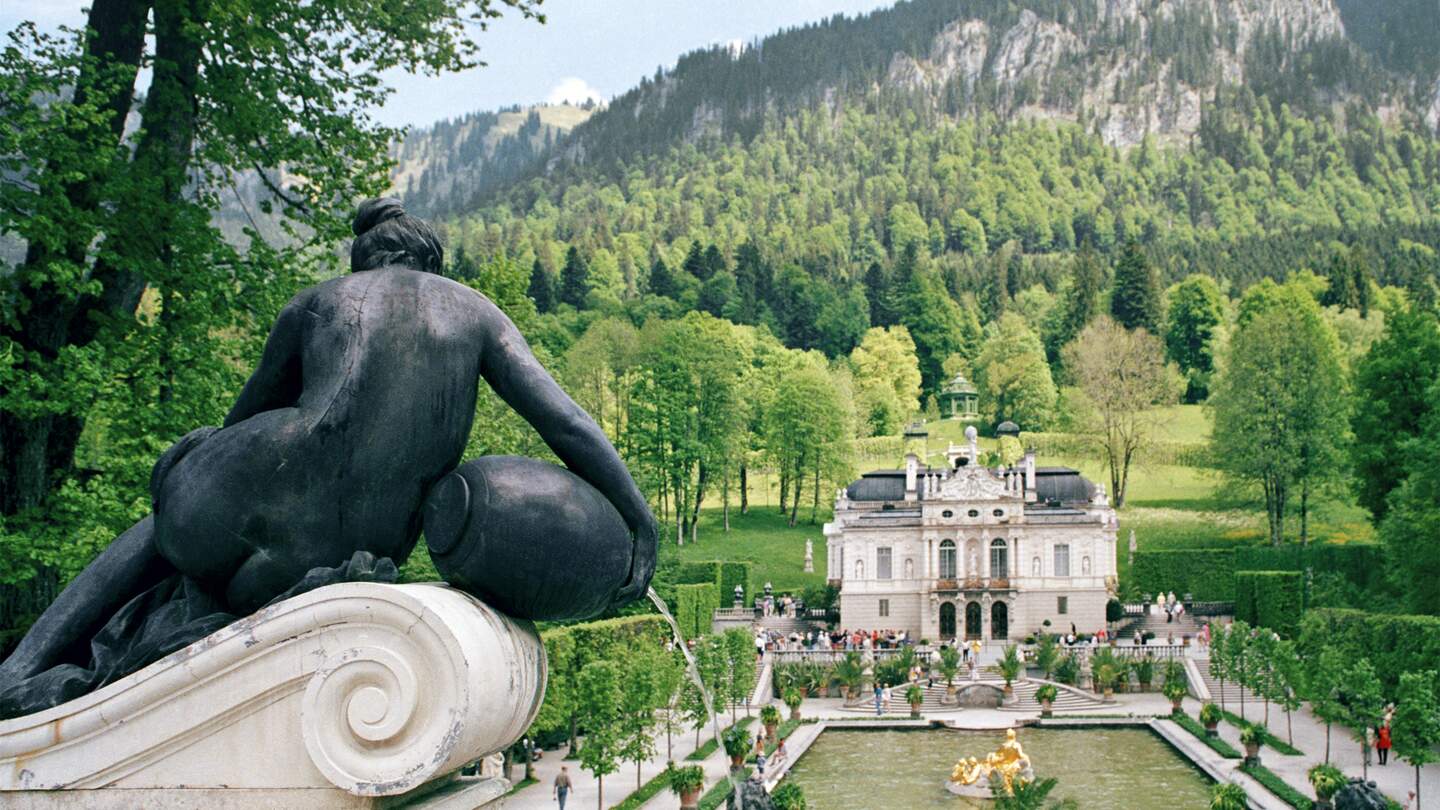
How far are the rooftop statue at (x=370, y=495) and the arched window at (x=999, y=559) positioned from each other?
6429 centimetres

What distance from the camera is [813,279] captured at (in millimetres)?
139000

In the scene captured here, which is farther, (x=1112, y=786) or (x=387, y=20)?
(x=1112, y=786)

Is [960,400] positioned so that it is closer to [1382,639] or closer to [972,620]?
[972,620]

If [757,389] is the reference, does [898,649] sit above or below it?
below

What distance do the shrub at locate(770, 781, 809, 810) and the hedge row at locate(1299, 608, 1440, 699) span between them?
1873 cm

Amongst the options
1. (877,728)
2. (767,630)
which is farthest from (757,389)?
(877,728)

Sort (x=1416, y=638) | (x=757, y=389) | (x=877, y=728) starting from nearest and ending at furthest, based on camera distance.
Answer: (x=1416, y=638)
(x=877, y=728)
(x=757, y=389)

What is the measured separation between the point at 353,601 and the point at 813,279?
5297 inches

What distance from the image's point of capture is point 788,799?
26031 mm

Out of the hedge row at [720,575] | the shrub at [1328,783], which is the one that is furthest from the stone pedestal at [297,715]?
the hedge row at [720,575]

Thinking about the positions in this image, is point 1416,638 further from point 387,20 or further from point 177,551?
point 177,551

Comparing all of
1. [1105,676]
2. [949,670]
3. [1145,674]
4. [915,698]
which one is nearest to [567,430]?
[915,698]

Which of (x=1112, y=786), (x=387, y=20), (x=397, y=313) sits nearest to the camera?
(x=397, y=313)

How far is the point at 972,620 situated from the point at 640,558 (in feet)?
212
